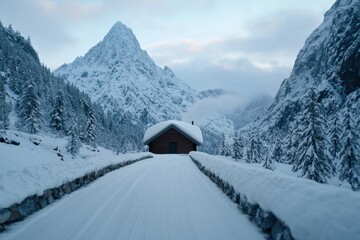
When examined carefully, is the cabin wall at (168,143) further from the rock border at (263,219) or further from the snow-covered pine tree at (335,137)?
the rock border at (263,219)

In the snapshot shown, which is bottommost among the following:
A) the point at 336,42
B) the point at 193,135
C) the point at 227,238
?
the point at 227,238

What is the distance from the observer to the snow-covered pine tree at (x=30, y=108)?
6219 centimetres

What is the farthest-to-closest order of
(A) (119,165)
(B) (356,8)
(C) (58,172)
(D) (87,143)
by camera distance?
(B) (356,8), (D) (87,143), (A) (119,165), (C) (58,172)

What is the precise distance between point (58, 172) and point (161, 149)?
39810 millimetres

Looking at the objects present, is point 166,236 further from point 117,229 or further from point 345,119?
point 345,119

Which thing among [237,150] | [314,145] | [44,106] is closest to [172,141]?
[237,150]

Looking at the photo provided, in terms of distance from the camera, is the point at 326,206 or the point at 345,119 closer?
the point at 326,206

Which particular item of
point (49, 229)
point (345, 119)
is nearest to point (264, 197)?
point (49, 229)

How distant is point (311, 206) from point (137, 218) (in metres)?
3.32

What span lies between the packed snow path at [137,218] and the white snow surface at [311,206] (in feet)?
2.42

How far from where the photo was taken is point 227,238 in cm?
475

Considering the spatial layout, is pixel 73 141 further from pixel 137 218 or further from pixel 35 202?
pixel 137 218

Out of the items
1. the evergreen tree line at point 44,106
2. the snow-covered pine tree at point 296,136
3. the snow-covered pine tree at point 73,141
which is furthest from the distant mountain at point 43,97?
the snow-covered pine tree at point 296,136

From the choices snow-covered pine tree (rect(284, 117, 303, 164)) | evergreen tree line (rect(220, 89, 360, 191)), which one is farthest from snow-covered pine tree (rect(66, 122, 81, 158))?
evergreen tree line (rect(220, 89, 360, 191))
